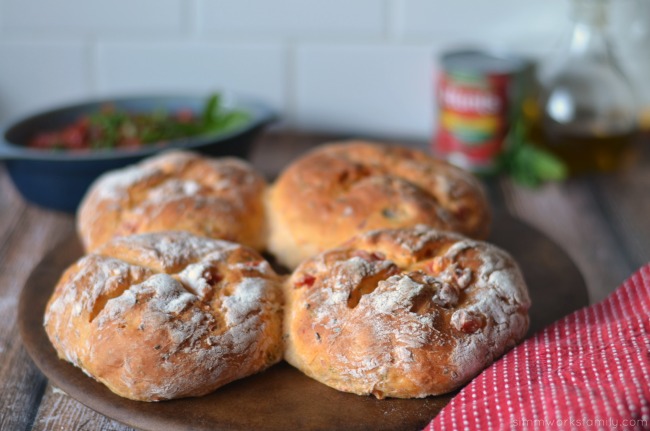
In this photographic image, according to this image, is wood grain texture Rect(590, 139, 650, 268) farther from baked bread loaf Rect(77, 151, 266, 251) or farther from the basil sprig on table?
baked bread loaf Rect(77, 151, 266, 251)

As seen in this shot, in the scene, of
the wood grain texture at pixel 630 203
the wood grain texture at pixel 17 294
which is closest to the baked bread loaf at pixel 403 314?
the wood grain texture at pixel 17 294

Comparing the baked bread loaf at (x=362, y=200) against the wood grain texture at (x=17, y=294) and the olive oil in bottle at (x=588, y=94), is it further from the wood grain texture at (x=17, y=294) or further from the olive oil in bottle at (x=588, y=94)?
the olive oil in bottle at (x=588, y=94)

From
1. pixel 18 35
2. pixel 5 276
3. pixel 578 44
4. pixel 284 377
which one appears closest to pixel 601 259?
pixel 578 44

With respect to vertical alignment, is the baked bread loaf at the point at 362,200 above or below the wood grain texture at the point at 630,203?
above

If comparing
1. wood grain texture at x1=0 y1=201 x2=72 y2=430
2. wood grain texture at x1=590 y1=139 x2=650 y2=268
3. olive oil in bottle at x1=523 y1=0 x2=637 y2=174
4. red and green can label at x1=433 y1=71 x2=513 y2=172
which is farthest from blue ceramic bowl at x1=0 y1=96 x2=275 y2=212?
wood grain texture at x1=590 y1=139 x2=650 y2=268

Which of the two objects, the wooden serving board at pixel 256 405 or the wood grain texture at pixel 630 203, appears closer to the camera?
the wooden serving board at pixel 256 405

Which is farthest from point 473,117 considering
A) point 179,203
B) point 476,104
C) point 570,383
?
point 570,383
